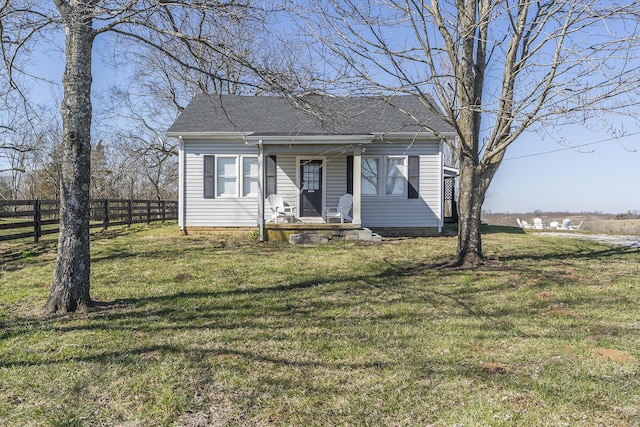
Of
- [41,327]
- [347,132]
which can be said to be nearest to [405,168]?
[347,132]

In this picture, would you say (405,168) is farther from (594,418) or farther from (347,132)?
(594,418)

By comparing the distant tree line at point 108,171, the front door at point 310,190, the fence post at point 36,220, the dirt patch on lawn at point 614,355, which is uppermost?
the distant tree line at point 108,171

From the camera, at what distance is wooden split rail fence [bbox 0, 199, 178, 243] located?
32.4 feet

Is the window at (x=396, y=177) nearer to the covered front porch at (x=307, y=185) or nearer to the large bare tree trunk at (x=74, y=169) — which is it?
the covered front porch at (x=307, y=185)

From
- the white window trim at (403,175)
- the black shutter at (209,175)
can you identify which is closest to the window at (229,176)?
the black shutter at (209,175)

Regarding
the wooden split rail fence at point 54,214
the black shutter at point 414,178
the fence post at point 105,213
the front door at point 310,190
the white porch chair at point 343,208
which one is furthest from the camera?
the fence post at point 105,213

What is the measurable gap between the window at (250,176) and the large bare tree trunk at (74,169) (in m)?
7.61

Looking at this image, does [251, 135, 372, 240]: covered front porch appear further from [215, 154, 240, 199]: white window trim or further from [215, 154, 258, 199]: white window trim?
[215, 154, 240, 199]: white window trim

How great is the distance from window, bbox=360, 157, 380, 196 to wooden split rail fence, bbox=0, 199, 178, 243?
827 cm

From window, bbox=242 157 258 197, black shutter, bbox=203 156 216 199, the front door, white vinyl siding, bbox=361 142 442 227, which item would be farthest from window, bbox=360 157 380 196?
black shutter, bbox=203 156 216 199

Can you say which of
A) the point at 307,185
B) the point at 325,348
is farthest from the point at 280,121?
the point at 325,348

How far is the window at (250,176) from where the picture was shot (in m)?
12.1

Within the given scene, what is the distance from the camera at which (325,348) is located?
→ 3580 millimetres

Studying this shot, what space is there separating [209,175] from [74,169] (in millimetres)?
7722
